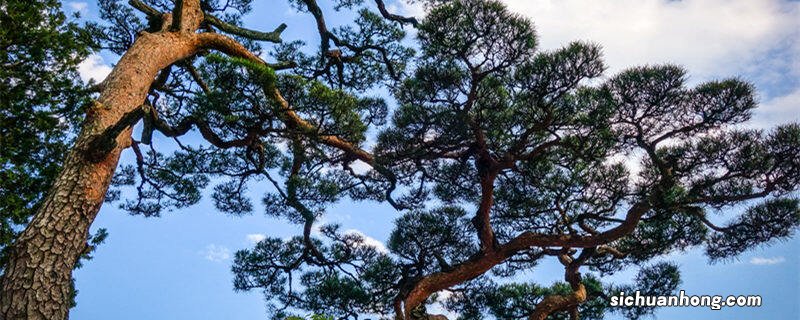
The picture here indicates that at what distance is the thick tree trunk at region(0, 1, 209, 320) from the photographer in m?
2.80

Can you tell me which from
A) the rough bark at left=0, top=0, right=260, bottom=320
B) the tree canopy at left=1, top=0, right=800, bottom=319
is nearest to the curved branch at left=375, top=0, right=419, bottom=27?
the tree canopy at left=1, top=0, right=800, bottom=319

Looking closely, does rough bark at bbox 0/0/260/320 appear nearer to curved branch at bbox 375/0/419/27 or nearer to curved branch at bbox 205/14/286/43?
curved branch at bbox 205/14/286/43

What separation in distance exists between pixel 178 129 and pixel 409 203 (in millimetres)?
2480

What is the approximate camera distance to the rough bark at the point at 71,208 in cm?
280

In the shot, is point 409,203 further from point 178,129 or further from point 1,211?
point 1,211

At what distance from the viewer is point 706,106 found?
14.1 feet

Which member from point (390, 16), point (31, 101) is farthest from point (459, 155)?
point (31, 101)

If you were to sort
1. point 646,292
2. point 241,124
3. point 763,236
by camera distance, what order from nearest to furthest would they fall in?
point 241,124, point 763,236, point 646,292

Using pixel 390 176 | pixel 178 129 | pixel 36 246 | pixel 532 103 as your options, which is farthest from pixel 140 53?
pixel 532 103

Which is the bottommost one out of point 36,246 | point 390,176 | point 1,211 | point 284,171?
point 36,246

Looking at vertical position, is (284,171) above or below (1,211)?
above

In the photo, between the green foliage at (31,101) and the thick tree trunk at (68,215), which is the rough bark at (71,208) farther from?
the green foliage at (31,101)

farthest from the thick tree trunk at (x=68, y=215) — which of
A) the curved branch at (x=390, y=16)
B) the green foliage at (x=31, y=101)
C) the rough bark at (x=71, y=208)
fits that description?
the curved branch at (x=390, y=16)

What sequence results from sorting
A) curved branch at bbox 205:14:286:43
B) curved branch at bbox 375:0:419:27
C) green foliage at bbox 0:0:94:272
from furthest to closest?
curved branch at bbox 375:0:419:27 → curved branch at bbox 205:14:286:43 → green foliage at bbox 0:0:94:272
